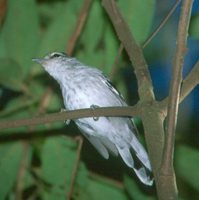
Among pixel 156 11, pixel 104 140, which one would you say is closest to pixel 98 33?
pixel 156 11

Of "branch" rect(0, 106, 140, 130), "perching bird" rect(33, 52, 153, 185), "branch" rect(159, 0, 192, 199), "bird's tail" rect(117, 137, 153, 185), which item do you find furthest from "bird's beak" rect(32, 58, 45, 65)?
"branch" rect(159, 0, 192, 199)

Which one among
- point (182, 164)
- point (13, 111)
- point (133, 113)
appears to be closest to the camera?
point (133, 113)

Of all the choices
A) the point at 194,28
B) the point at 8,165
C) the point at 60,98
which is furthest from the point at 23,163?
the point at 194,28

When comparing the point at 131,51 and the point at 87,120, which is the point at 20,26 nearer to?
the point at 87,120

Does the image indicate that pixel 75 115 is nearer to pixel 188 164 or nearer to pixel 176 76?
pixel 176 76

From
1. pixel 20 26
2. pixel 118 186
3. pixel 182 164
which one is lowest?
pixel 118 186

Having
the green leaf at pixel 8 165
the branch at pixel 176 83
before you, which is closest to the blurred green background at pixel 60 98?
the green leaf at pixel 8 165

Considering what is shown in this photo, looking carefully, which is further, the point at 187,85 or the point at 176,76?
the point at 187,85

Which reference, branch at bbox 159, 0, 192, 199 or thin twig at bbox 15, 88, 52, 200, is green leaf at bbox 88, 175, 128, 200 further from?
branch at bbox 159, 0, 192, 199
